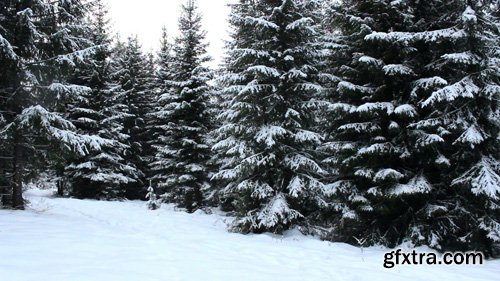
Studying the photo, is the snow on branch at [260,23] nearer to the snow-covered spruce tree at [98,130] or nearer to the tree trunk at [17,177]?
the tree trunk at [17,177]

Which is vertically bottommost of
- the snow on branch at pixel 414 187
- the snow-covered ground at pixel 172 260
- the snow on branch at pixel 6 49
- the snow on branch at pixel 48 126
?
the snow-covered ground at pixel 172 260

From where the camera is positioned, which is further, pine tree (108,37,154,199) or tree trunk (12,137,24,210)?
pine tree (108,37,154,199)

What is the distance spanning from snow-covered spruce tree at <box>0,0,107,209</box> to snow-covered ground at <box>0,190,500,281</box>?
2346mm

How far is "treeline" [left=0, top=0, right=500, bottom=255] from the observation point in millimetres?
10469

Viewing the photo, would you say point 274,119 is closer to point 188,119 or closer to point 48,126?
point 48,126

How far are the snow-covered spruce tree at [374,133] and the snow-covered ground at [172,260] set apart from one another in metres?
1.33

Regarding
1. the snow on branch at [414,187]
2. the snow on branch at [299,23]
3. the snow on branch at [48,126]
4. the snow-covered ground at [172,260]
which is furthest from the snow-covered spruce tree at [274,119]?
the snow on branch at [48,126]

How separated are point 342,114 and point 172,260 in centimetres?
779

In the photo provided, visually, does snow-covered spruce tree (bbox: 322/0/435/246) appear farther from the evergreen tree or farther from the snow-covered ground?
the snow-covered ground

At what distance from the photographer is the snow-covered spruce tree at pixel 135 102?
29688 mm

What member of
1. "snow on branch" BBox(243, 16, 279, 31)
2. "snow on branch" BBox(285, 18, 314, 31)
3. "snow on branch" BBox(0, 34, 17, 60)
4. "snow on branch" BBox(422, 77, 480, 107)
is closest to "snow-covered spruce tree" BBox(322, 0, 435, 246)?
"snow on branch" BBox(422, 77, 480, 107)

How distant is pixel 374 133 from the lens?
11.9m

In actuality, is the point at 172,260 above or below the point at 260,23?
below

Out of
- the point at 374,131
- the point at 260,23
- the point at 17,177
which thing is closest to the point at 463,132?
the point at 374,131
